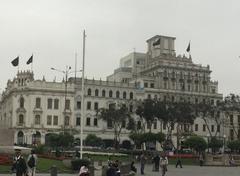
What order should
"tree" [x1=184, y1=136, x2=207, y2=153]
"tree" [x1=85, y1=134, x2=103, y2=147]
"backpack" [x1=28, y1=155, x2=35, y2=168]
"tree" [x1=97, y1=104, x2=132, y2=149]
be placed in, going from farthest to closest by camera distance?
"tree" [x1=97, y1=104, x2=132, y2=149] → "tree" [x1=85, y1=134, x2=103, y2=147] → "tree" [x1=184, y1=136, x2=207, y2=153] → "backpack" [x1=28, y1=155, x2=35, y2=168]

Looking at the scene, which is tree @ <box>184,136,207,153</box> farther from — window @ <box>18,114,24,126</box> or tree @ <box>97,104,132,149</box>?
window @ <box>18,114,24,126</box>

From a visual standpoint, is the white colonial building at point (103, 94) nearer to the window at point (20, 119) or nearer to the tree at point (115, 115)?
the window at point (20, 119)

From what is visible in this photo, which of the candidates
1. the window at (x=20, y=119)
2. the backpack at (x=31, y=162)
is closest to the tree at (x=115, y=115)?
the window at (x=20, y=119)

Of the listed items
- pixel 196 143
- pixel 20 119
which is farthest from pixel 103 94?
pixel 196 143

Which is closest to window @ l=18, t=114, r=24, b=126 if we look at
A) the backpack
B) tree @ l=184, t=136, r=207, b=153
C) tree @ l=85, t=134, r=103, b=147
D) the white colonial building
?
the white colonial building

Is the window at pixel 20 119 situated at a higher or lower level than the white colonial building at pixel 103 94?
lower

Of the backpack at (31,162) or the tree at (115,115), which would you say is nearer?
the backpack at (31,162)

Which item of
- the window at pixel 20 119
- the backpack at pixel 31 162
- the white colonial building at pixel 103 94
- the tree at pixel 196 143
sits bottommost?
the backpack at pixel 31 162

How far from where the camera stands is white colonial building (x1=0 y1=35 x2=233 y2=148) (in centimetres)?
10675

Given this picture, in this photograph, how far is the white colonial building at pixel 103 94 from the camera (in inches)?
4203

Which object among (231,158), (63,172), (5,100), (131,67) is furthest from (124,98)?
(63,172)

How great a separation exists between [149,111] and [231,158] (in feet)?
78.7

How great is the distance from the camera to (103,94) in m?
113

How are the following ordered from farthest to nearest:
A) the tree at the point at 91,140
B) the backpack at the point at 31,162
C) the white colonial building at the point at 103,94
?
the white colonial building at the point at 103,94
the tree at the point at 91,140
the backpack at the point at 31,162
